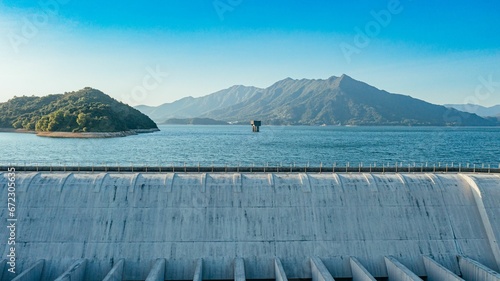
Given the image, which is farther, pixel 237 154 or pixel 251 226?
pixel 237 154

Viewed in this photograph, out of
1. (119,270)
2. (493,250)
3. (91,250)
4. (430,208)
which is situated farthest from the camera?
(430,208)

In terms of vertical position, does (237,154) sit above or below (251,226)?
below

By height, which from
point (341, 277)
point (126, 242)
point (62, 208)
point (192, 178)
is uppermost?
point (192, 178)

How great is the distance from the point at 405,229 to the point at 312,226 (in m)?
8.53

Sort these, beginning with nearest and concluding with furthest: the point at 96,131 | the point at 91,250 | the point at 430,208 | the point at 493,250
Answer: the point at 91,250, the point at 493,250, the point at 430,208, the point at 96,131

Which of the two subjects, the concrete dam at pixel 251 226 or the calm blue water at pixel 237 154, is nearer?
the concrete dam at pixel 251 226

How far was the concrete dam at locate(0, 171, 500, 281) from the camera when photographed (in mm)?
28312

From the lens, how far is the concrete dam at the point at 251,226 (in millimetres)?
28312

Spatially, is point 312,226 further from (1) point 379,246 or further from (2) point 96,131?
(2) point 96,131

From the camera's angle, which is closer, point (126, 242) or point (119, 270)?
point (119, 270)

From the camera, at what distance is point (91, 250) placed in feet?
94.5

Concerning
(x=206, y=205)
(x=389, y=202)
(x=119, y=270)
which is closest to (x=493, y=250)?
(x=389, y=202)

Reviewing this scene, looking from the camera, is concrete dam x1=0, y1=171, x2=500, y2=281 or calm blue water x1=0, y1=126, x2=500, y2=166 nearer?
concrete dam x1=0, y1=171, x2=500, y2=281

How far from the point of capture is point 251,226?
31016 mm
